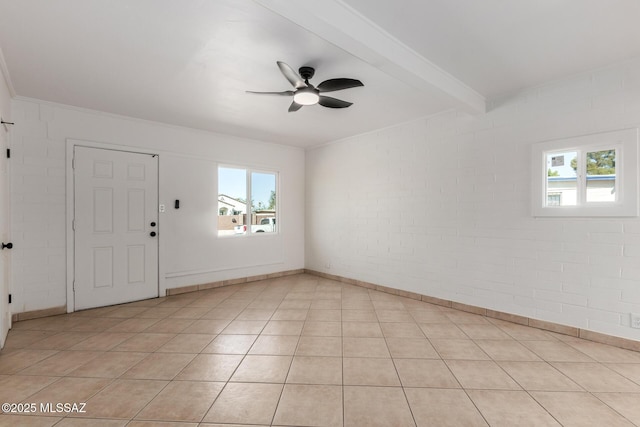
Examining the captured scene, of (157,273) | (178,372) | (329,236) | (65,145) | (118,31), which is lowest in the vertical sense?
(178,372)

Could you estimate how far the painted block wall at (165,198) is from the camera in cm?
355

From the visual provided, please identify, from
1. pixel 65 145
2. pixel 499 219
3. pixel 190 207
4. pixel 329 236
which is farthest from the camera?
pixel 329 236

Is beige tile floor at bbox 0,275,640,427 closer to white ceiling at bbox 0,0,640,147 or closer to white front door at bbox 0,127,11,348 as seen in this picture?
white front door at bbox 0,127,11,348

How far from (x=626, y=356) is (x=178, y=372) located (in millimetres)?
3816

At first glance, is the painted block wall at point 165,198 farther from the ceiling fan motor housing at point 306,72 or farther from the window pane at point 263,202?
the ceiling fan motor housing at point 306,72

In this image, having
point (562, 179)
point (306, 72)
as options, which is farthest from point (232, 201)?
point (562, 179)

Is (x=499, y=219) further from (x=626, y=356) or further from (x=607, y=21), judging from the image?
(x=607, y=21)

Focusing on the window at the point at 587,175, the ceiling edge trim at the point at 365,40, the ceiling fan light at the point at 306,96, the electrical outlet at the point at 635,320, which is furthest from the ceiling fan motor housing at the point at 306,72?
the electrical outlet at the point at 635,320

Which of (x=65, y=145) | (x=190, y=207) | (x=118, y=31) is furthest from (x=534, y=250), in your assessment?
(x=65, y=145)

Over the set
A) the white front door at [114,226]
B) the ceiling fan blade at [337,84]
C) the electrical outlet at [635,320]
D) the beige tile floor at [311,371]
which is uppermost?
the ceiling fan blade at [337,84]

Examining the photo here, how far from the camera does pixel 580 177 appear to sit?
301cm

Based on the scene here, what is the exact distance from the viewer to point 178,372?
2348mm

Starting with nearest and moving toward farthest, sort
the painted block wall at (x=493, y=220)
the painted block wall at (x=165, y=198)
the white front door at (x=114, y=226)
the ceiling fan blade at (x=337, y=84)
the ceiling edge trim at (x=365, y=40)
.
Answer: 1. the ceiling edge trim at (x=365, y=40)
2. the ceiling fan blade at (x=337, y=84)
3. the painted block wall at (x=493, y=220)
4. the painted block wall at (x=165, y=198)
5. the white front door at (x=114, y=226)

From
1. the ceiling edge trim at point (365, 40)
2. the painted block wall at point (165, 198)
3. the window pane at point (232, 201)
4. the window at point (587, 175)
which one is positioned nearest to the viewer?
the ceiling edge trim at point (365, 40)
